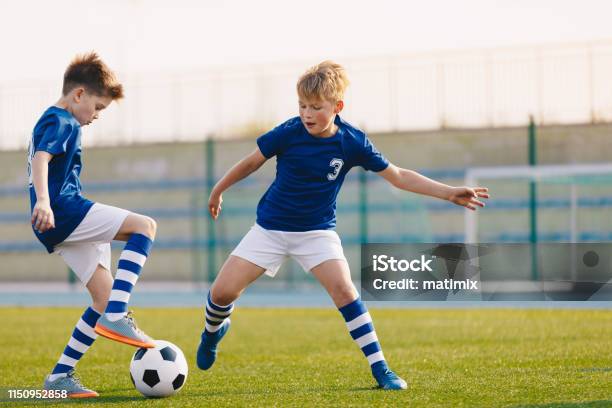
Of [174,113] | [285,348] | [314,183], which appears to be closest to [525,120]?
[174,113]

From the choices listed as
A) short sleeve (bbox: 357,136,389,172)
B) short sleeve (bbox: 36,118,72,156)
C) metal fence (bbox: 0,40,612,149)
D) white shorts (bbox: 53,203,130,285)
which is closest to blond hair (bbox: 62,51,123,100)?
short sleeve (bbox: 36,118,72,156)

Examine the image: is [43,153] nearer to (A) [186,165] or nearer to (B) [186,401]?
(B) [186,401]

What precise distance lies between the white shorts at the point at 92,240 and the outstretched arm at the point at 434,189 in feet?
4.56

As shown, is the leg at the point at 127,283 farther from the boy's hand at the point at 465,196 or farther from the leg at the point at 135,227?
the boy's hand at the point at 465,196

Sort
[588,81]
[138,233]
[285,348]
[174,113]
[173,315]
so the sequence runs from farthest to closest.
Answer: [174,113]
[588,81]
[173,315]
[285,348]
[138,233]

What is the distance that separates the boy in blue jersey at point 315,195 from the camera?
467 centimetres

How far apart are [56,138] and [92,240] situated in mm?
535

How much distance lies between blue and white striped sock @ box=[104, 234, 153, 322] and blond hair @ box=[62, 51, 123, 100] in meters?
0.76

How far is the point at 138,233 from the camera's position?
4594 mm

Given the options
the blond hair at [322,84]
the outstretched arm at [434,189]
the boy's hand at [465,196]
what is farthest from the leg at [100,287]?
the boy's hand at [465,196]

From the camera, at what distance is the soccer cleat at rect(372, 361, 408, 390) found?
15.3 feet

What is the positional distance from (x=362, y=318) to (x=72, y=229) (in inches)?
58.8

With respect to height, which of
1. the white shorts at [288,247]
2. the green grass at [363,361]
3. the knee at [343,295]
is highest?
the white shorts at [288,247]

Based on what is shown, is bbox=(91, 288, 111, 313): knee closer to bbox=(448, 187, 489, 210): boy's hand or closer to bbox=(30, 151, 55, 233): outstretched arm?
bbox=(30, 151, 55, 233): outstretched arm
